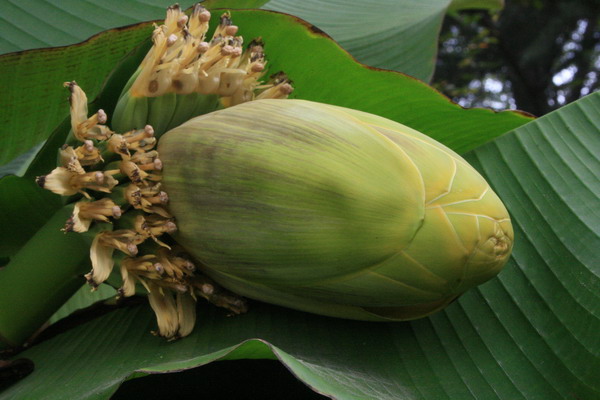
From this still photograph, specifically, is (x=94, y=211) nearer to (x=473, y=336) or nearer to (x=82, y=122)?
(x=82, y=122)

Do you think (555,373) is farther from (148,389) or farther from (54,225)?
(54,225)

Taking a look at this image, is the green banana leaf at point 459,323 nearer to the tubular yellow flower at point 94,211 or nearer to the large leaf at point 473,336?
the large leaf at point 473,336

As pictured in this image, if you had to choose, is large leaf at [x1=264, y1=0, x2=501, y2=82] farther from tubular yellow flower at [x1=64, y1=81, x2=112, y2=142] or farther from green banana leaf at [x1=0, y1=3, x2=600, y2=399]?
tubular yellow flower at [x1=64, y1=81, x2=112, y2=142]

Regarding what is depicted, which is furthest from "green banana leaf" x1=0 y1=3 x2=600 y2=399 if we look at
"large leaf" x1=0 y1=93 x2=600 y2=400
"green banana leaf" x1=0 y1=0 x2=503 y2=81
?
"green banana leaf" x1=0 y1=0 x2=503 y2=81

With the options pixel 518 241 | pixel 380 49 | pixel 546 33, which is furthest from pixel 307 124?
pixel 546 33

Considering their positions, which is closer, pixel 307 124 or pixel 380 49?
pixel 307 124
